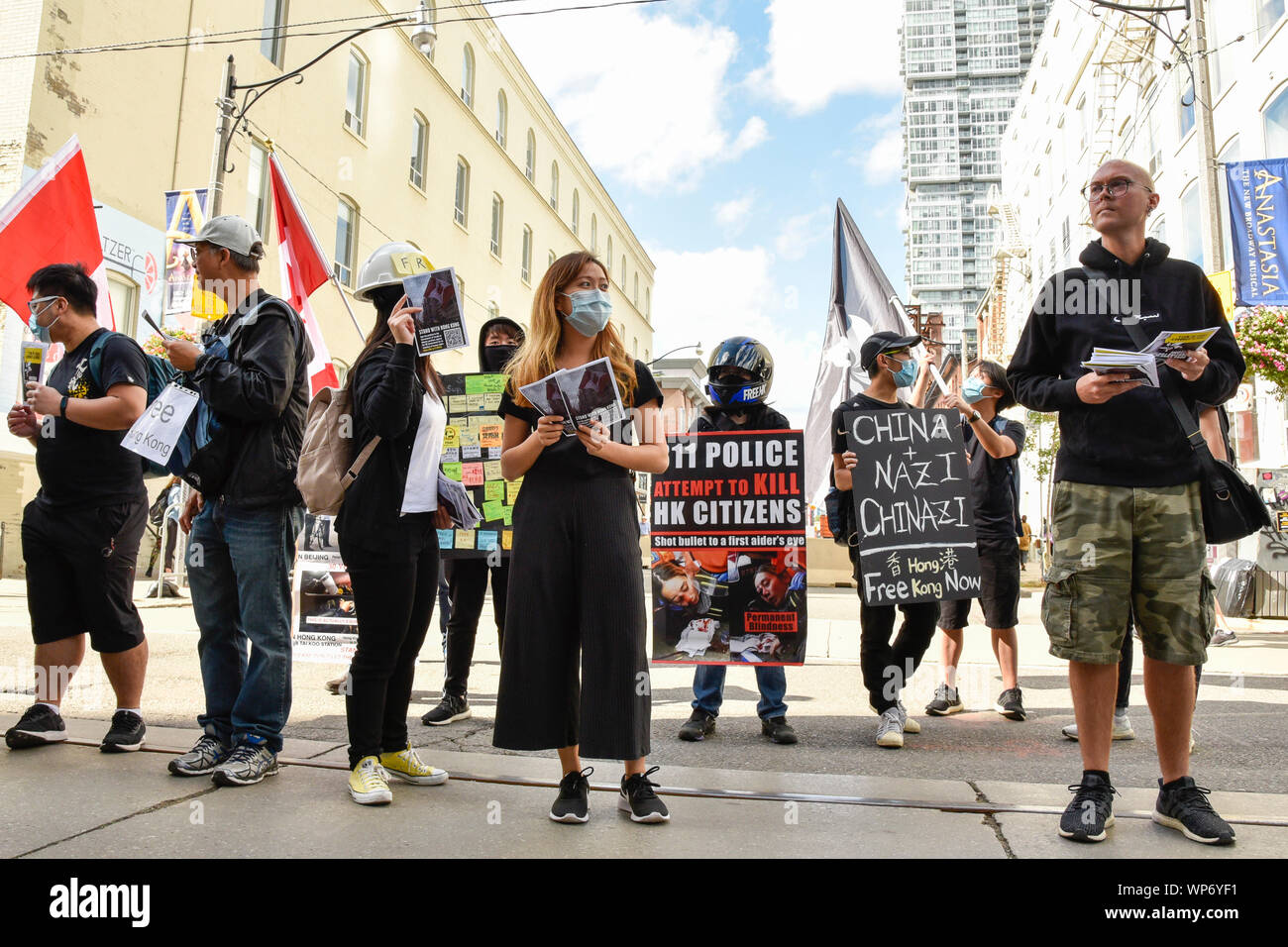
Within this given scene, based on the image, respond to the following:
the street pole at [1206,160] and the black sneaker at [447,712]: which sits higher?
the street pole at [1206,160]

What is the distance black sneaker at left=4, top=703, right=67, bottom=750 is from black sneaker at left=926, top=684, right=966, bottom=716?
4494 millimetres

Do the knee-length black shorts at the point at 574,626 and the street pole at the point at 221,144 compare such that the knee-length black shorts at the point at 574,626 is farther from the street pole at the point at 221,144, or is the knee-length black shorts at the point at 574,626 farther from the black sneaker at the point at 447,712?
the street pole at the point at 221,144

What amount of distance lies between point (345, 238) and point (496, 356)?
729 inches

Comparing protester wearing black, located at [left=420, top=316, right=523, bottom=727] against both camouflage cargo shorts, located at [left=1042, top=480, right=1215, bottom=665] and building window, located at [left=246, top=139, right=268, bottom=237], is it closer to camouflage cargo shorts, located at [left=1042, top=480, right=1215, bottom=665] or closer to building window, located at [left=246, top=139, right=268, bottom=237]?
camouflage cargo shorts, located at [left=1042, top=480, right=1215, bottom=665]

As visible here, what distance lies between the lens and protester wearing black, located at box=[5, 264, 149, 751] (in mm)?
3840

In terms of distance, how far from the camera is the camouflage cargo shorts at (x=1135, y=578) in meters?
2.95

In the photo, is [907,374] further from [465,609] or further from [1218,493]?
[465,609]

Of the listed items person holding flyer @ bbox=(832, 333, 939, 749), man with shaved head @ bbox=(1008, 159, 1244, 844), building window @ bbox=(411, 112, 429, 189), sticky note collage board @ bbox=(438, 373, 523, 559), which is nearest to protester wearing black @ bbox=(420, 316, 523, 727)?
sticky note collage board @ bbox=(438, 373, 523, 559)

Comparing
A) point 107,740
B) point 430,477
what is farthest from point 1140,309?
point 107,740

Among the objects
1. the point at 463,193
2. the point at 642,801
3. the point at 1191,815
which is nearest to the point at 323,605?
the point at 642,801

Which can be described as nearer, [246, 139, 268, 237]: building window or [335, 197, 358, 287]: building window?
[246, 139, 268, 237]: building window

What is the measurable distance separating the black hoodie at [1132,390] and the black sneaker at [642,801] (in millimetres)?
1788

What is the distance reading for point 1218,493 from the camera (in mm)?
2959

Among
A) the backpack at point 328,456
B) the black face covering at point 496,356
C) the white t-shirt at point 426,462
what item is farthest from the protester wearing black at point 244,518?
the black face covering at point 496,356
